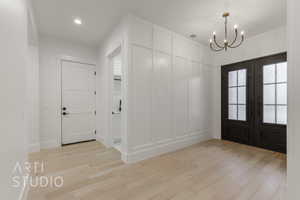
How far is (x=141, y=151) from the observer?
105 inches

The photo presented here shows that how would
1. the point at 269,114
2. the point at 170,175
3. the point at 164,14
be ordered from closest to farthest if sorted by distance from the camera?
the point at 170,175 < the point at 164,14 < the point at 269,114

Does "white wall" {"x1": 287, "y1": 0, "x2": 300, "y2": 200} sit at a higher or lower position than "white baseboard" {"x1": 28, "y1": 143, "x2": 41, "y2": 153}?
higher

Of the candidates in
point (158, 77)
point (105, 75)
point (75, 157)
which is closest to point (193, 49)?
point (158, 77)

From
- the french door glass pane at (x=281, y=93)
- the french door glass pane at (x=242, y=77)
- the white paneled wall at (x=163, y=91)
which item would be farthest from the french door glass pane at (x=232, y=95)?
the french door glass pane at (x=281, y=93)

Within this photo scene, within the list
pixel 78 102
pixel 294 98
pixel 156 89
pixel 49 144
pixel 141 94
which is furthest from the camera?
pixel 78 102

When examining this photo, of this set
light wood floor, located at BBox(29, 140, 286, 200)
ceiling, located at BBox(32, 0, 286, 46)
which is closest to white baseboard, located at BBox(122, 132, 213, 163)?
light wood floor, located at BBox(29, 140, 286, 200)

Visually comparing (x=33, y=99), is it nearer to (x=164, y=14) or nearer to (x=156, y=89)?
(x=156, y=89)

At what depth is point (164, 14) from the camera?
2.59 metres

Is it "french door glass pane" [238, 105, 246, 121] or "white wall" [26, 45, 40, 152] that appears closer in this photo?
"white wall" [26, 45, 40, 152]

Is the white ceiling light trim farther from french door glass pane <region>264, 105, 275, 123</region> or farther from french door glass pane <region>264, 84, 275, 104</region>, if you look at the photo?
french door glass pane <region>264, 105, 275, 123</region>

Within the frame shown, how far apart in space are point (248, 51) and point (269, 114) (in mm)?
1724

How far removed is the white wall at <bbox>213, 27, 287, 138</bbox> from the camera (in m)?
3.07

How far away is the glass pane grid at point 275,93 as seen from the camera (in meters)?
3.02

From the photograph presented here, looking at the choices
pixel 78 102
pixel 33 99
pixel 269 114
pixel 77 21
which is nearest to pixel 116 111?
pixel 78 102
